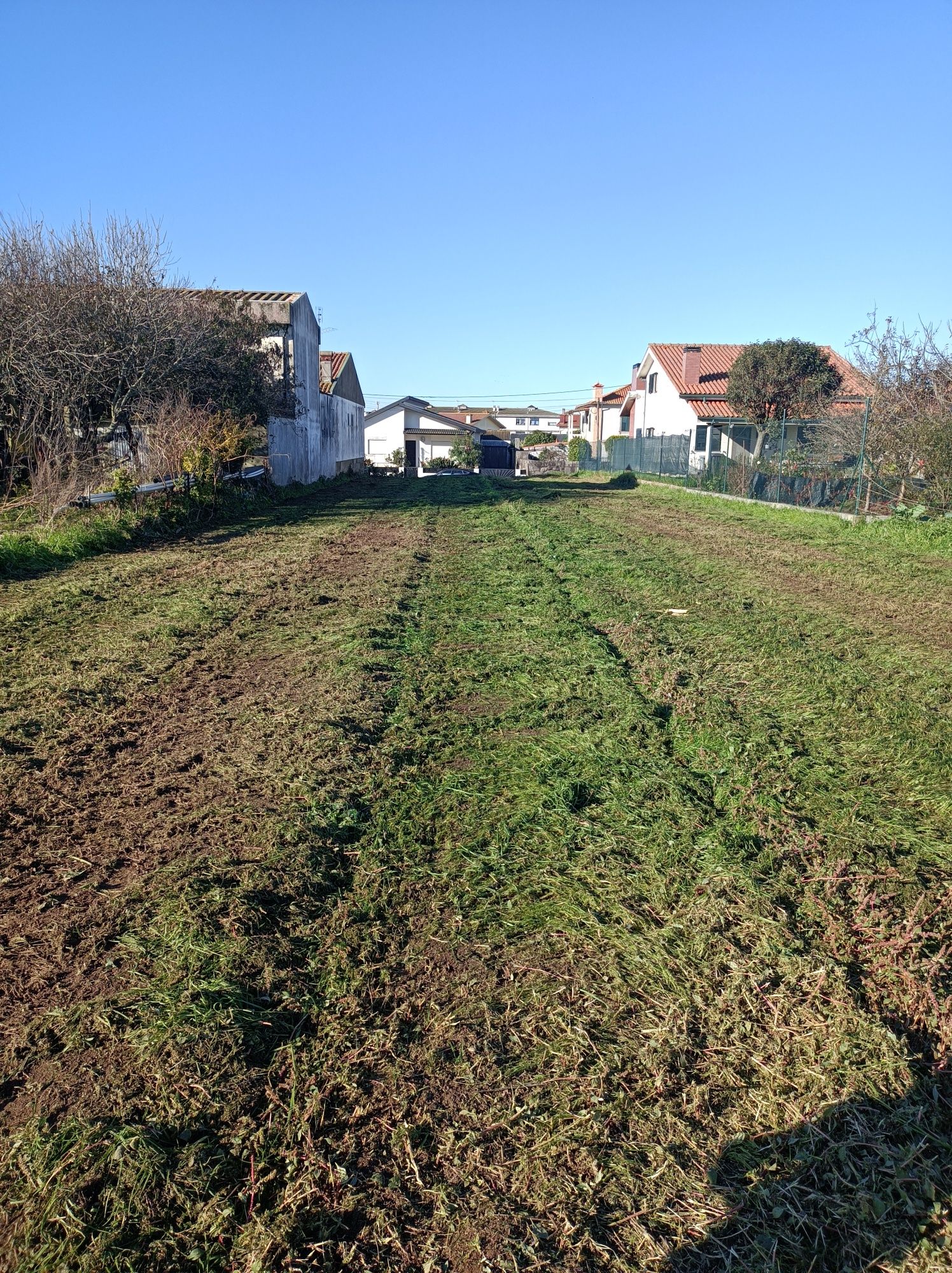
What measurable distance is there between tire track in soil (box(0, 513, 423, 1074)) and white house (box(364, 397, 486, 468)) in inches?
2346

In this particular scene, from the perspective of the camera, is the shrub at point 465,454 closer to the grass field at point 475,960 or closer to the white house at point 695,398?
the white house at point 695,398

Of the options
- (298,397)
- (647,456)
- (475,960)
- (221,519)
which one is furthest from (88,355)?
(647,456)

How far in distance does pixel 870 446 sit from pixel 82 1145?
1778cm

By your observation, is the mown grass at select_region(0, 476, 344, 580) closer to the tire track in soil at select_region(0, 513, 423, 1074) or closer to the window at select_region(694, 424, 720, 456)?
the tire track in soil at select_region(0, 513, 423, 1074)

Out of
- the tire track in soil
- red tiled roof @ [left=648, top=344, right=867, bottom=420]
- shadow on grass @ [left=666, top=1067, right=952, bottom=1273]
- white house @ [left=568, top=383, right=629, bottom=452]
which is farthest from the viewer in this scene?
white house @ [left=568, top=383, right=629, bottom=452]

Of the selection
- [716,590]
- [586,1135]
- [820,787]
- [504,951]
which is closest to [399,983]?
[504,951]

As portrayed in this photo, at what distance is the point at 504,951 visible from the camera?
322 cm

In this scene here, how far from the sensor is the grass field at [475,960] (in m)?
2.21

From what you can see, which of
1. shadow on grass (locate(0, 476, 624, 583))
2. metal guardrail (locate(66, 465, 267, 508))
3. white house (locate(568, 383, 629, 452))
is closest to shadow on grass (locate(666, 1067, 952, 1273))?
shadow on grass (locate(0, 476, 624, 583))

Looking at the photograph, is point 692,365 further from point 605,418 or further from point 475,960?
point 475,960

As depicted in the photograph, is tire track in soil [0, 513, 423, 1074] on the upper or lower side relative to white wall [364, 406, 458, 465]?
lower

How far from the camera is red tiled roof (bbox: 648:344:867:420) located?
37.3 meters

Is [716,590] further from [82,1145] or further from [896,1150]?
[82,1145]

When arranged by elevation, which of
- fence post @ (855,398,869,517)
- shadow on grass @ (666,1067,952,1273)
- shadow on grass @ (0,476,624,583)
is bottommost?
shadow on grass @ (666,1067,952,1273)
